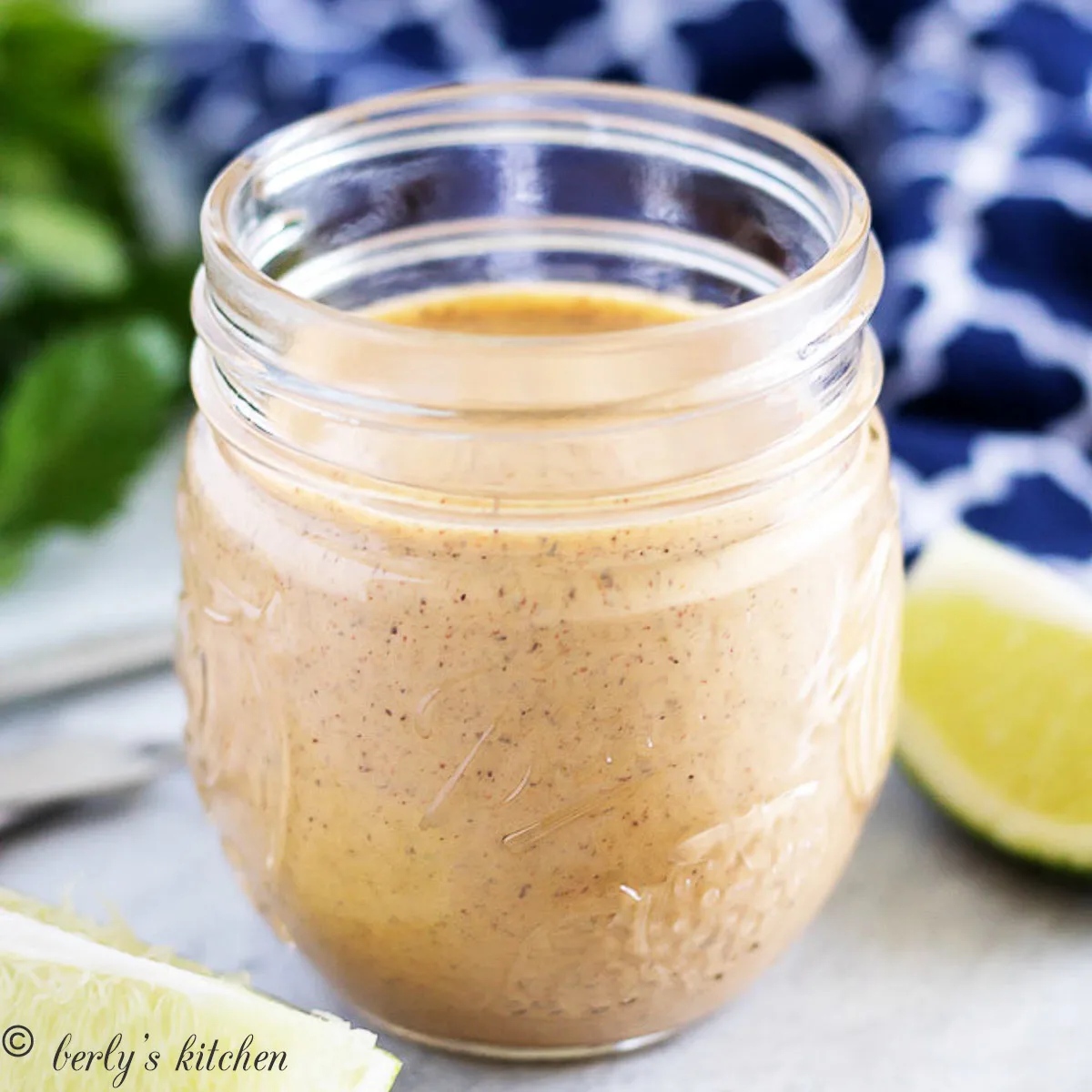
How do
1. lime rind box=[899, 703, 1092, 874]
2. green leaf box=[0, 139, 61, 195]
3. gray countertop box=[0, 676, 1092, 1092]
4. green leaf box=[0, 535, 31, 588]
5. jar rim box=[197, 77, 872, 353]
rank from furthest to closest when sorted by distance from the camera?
green leaf box=[0, 139, 61, 195] → green leaf box=[0, 535, 31, 588] → lime rind box=[899, 703, 1092, 874] → gray countertop box=[0, 676, 1092, 1092] → jar rim box=[197, 77, 872, 353]

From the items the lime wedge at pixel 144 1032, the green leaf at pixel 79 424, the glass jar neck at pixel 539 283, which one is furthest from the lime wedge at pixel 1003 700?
the green leaf at pixel 79 424

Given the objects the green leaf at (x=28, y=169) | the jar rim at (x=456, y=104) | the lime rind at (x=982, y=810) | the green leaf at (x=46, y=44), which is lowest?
the green leaf at (x=28, y=169)

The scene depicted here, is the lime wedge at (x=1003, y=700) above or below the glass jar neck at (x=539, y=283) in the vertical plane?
below

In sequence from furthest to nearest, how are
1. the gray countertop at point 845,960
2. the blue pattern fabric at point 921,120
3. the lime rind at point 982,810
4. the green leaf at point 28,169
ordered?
the green leaf at point 28,169
the blue pattern fabric at point 921,120
the lime rind at point 982,810
the gray countertop at point 845,960

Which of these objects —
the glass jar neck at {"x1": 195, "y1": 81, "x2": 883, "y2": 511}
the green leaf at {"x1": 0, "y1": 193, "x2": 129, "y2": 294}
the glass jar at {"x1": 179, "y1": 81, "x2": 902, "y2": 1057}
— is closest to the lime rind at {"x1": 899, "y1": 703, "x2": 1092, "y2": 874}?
the glass jar at {"x1": 179, "y1": 81, "x2": 902, "y2": 1057}

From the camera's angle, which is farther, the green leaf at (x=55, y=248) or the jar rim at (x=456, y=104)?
the green leaf at (x=55, y=248)

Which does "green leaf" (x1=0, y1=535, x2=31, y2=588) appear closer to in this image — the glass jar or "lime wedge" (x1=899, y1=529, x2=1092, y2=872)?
the glass jar

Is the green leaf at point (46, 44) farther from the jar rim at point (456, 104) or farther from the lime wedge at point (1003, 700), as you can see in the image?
the lime wedge at point (1003, 700)

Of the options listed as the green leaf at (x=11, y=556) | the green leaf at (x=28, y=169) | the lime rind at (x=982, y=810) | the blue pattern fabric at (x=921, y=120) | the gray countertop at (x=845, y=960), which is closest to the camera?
the gray countertop at (x=845, y=960)
